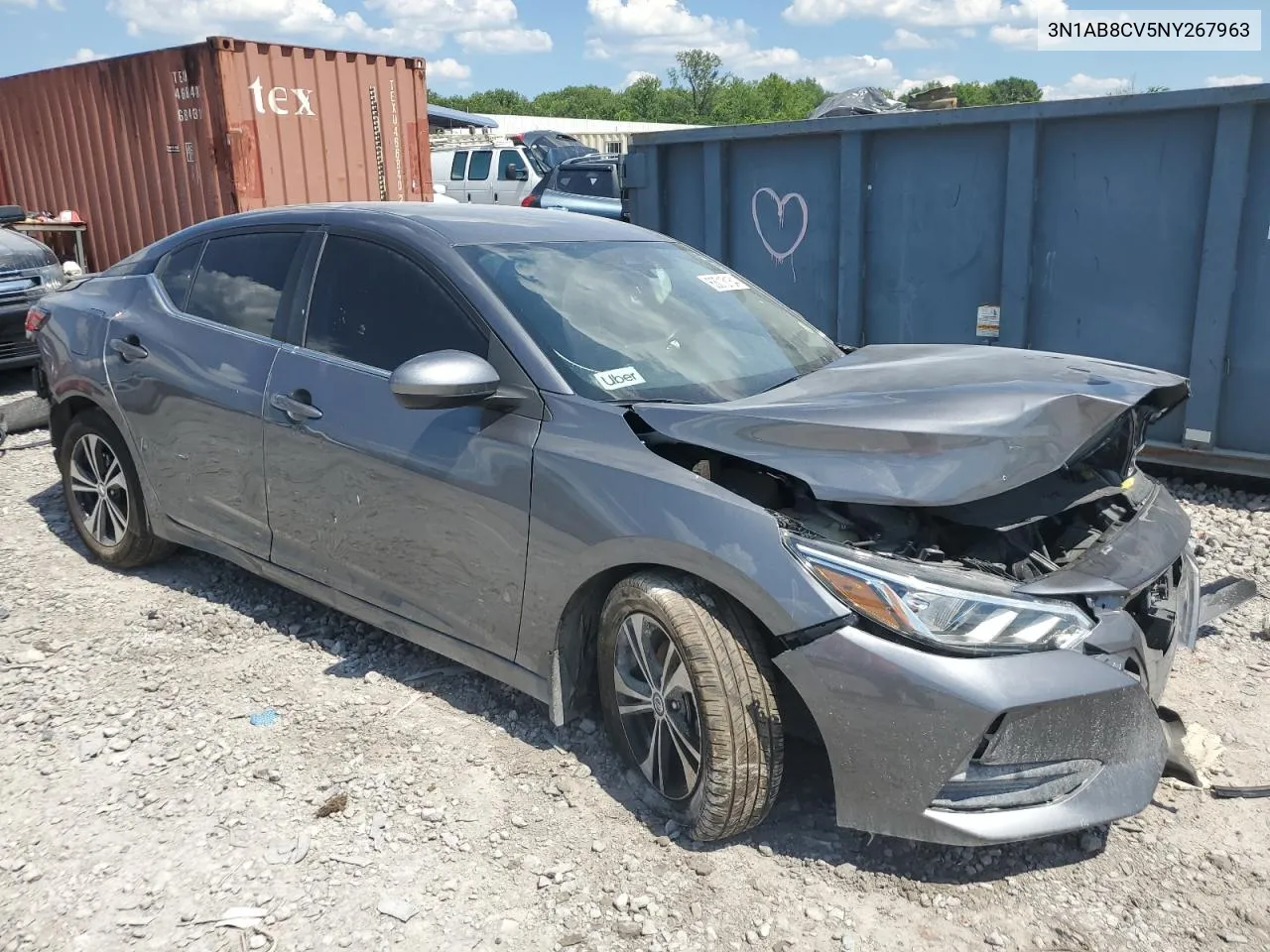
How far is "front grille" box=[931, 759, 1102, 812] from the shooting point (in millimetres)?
2520

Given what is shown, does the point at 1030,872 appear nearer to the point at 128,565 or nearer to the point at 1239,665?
the point at 1239,665

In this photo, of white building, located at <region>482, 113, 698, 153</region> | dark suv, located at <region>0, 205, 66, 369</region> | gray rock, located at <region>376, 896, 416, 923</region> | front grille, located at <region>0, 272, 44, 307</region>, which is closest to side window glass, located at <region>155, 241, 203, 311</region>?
gray rock, located at <region>376, 896, 416, 923</region>

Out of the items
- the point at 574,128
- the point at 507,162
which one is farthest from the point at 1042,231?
the point at 574,128

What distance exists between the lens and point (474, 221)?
12.5ft

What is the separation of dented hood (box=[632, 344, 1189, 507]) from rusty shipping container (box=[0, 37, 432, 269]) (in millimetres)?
8984

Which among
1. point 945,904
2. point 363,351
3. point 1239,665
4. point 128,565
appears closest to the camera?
point 945,904

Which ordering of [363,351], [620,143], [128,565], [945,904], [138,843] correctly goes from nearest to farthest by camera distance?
[945,904], [138,843], [363,351], [128,565], [620,143]

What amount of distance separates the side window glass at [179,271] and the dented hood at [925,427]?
7.92ft

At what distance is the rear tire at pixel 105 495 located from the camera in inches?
185

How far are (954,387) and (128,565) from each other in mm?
3860

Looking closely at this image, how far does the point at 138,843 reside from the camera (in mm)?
2943

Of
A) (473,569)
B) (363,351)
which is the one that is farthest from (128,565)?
(473,569)

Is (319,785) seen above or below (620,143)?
below

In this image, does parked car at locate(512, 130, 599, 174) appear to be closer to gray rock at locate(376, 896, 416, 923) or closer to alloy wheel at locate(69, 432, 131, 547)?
alloy wheel at locate(69, 432, 131, 547)
